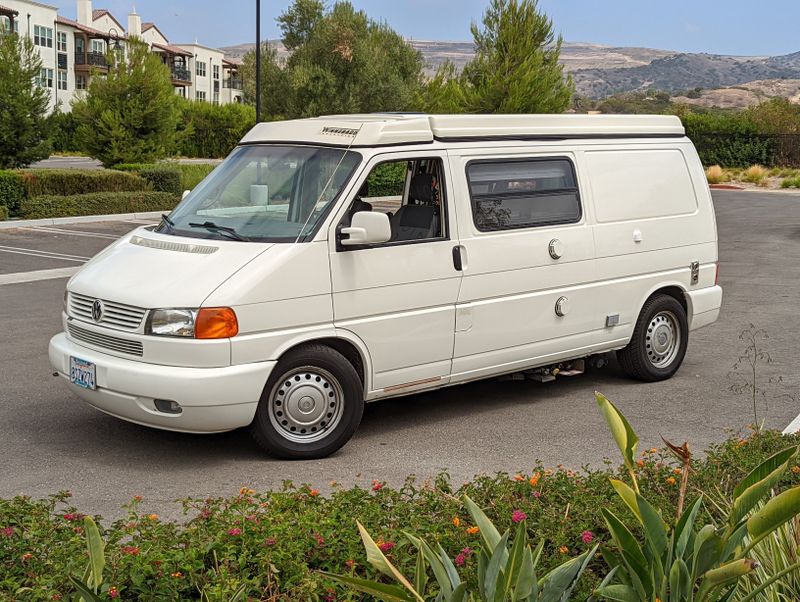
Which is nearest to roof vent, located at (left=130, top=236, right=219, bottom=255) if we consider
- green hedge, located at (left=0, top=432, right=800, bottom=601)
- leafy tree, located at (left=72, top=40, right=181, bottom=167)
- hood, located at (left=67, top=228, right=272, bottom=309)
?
hood, located at (left=67, top=228, right=272, bottom=309)

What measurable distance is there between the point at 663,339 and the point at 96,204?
57.1ft

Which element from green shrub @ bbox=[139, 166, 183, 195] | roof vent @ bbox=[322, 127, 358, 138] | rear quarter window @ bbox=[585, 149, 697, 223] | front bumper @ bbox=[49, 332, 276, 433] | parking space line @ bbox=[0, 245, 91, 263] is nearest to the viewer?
front bumper @ bbox=[49, 332, 276, 433]

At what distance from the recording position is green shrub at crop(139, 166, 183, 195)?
87.8 feet

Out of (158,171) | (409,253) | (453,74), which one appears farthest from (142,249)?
(453,74)

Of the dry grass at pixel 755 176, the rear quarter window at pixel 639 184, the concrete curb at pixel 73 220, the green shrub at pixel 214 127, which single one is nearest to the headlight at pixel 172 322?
the rear quarter window at pixel 639 184

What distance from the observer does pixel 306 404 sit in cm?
691

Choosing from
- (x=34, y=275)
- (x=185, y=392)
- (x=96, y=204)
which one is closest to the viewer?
(x=185, y=392)

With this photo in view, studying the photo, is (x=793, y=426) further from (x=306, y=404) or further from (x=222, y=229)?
(x=222, y=229)

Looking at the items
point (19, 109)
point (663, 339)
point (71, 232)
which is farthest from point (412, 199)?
point (19, 109)

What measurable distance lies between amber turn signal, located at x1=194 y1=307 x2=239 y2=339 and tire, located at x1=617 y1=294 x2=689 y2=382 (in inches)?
155

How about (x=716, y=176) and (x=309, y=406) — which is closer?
(x=309, y=406)

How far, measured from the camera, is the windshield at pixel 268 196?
7.14m

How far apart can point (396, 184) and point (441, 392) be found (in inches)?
72.0

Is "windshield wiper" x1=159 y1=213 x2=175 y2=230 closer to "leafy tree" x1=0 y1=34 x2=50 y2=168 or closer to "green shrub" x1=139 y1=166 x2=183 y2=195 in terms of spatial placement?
"green shrub" x1=139 y1=166 x2=183 y2=195
